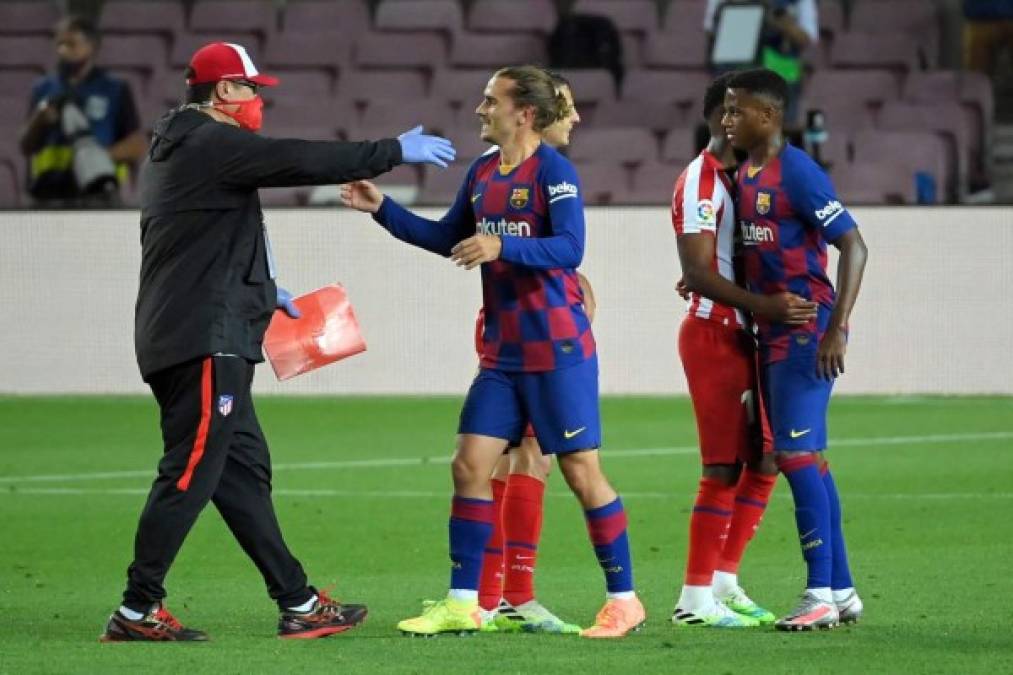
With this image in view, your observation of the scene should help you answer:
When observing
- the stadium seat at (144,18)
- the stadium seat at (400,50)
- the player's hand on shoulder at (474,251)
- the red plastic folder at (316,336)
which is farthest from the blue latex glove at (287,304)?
the stadium seat at (144,18)

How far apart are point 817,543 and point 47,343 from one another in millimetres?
10777

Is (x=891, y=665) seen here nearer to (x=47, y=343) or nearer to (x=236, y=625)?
(x=236, y=625)

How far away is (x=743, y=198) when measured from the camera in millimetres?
7543

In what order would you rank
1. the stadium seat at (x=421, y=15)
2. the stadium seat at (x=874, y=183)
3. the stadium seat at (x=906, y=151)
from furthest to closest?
the stadium seat at (x=421, y=15) → the stadium seat at (x=906, y=151) → the stadium seat at (x=874, y=183)

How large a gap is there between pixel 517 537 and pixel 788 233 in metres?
1.41

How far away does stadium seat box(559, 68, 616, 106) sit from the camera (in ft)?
64.7

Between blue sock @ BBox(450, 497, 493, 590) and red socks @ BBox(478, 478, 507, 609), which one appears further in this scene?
red socks @ BBox(478, 478, 507, 609)

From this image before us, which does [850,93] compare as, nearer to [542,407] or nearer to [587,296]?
[587,296]

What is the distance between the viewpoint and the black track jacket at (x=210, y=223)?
7.07m

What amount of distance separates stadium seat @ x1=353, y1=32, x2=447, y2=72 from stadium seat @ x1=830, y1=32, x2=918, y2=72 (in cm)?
373

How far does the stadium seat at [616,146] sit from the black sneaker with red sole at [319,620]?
1177cm

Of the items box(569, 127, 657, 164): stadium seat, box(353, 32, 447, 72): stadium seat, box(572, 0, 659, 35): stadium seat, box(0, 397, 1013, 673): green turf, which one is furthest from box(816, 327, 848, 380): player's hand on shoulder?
box(353, 32, 447, 72): stadium seat

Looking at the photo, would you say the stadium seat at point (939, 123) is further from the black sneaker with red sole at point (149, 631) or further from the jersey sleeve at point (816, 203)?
the black sneaker with red sole at point (149, 631)

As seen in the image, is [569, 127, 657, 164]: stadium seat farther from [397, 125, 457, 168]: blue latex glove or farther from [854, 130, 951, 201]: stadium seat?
[397, 125, 457, 168]: blue latex glove
